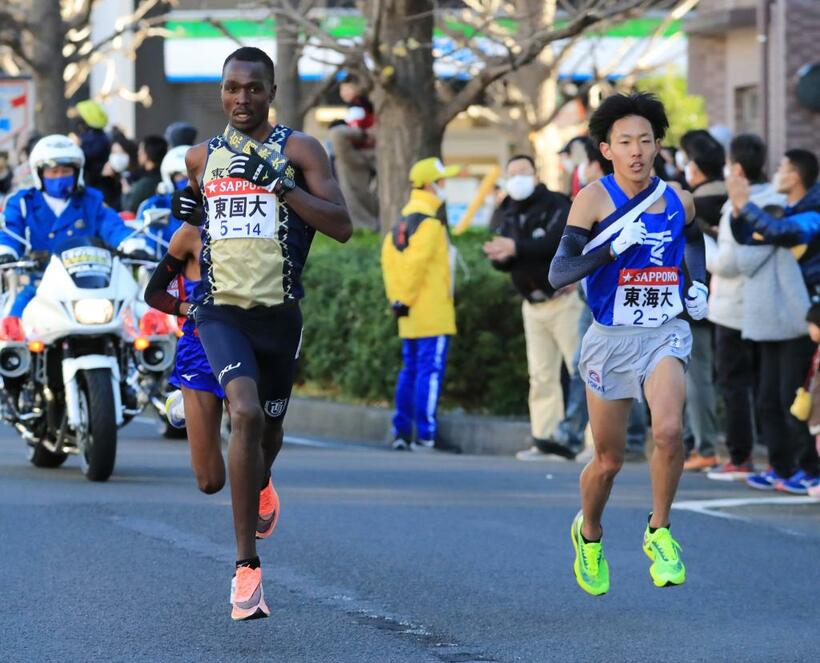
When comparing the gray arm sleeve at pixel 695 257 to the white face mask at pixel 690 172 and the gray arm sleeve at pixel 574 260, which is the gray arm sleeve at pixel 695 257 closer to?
the gray arm sleeve at pixel 574 260

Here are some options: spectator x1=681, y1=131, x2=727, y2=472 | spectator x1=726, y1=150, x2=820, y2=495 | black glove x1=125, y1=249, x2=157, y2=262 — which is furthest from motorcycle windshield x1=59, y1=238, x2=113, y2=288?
spectator x1=681, y1=131, x2=727, y2=472

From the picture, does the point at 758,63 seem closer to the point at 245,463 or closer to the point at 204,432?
the point at 204,432

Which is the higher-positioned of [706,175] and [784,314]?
[706,175]

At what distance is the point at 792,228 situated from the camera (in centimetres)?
1125

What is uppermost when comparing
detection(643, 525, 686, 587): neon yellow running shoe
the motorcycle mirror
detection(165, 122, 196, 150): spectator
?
detection(165, 122, 196, 150): spectator

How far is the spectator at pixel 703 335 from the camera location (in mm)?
12664

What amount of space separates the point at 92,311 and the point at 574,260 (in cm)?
469

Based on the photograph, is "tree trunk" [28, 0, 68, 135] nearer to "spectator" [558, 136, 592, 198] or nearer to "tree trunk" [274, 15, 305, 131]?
"tree trunk" [274, 15, 305, 131]

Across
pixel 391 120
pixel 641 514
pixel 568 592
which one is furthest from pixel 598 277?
pixel 391 120

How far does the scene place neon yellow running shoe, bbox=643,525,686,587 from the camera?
702 centimetres

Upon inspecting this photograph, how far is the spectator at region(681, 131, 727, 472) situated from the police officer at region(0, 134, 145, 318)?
369 centimetres

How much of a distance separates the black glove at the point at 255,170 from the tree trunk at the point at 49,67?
67.5 feet

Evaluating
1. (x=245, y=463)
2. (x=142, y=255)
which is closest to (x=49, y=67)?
(x=142, y=255)

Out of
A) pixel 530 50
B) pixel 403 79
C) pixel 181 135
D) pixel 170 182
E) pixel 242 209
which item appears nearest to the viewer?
pixel 242 209
